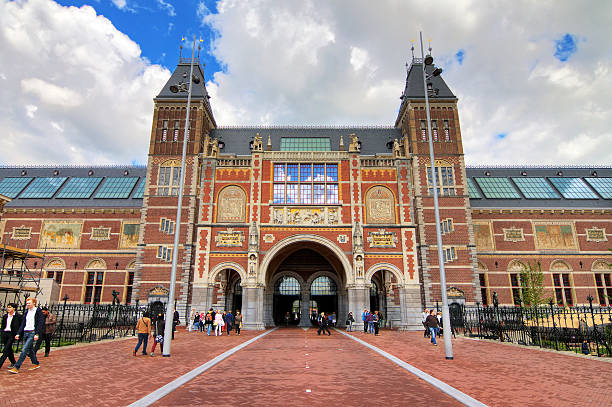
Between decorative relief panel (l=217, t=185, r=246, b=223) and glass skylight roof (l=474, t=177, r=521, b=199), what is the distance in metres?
26.5

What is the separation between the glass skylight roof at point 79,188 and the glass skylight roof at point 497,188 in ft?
145

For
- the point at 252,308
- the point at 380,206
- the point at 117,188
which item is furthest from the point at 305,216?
the point at 117,188

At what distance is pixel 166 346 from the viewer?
12.7 m

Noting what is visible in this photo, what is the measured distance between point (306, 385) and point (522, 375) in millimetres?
5963

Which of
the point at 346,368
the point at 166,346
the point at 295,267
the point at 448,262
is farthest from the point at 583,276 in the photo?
the point at 166,346

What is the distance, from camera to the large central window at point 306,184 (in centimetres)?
3238

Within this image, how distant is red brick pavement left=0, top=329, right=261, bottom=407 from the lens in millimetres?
7031

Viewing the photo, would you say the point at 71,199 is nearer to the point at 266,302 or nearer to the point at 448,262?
the point at 266,302

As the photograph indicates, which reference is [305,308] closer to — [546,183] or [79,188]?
[79,188]

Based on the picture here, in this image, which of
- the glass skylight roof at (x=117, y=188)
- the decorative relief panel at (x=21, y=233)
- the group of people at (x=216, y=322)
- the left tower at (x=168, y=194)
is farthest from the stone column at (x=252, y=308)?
the decorative relief panel at (x=21, y=233)

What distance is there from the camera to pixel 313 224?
3116cm

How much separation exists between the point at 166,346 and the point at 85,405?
6.42 m

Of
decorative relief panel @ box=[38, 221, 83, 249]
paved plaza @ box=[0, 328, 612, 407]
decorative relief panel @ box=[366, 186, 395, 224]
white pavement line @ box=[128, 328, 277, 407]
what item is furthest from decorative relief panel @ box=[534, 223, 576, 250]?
decorative relief panel @ box=[38, 221, 83, 249]

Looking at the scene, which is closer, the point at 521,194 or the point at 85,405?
the point at 85,405
